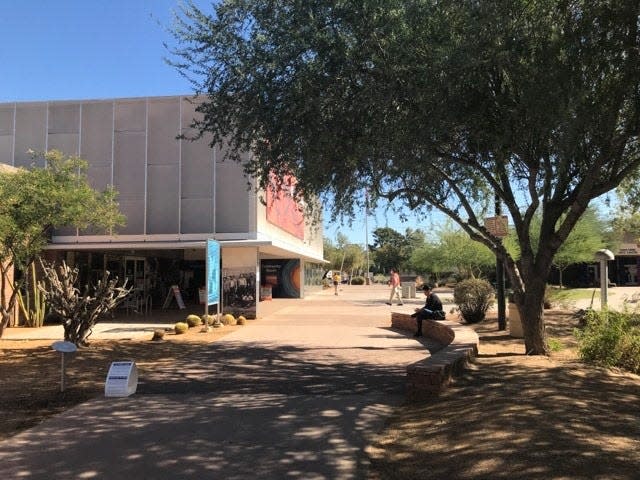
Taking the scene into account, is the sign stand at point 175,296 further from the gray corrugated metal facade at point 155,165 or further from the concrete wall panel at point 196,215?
the concrete wall panel at point 196,215

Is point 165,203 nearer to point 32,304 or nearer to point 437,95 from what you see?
point 32,304

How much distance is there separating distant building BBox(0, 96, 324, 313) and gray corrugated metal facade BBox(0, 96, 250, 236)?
33 millimetres

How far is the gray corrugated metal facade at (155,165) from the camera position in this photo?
65.3 feet

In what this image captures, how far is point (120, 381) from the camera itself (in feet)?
26.0

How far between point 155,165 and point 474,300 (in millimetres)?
11223

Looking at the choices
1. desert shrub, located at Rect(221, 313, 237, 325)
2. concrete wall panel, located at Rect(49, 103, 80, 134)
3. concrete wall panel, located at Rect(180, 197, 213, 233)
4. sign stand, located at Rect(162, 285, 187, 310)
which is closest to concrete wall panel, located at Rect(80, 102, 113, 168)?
concrete wall panel, located at Rect(49, 103, 80, 134)

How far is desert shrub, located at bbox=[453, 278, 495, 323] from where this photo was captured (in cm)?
1730

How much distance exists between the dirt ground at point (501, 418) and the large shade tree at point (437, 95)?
255 centimetres

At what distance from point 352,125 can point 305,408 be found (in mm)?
4047

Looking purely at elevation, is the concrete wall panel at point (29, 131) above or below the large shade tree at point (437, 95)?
above

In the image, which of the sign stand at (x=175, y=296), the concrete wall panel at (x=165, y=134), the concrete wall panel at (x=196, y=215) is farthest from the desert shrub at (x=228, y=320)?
the sign stand at (x=175, y=296)

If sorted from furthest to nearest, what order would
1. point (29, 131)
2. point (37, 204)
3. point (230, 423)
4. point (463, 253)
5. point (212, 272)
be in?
point (463, 253) → point (29, 131) → point (212, 272) → point (37, 204) → point (230, 423)

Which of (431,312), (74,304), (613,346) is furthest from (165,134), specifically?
(613,346)

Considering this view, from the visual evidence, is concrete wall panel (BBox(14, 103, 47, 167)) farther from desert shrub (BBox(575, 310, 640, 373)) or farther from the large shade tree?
desert shrub (BBox(575, 310, 640, 373))
